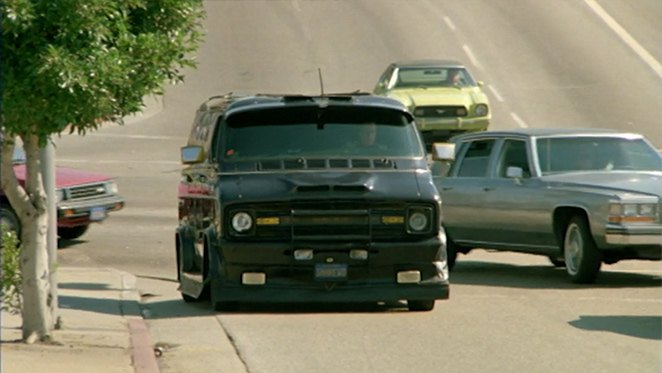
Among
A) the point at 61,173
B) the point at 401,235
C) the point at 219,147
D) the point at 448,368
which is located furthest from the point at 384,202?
the point at 61,173

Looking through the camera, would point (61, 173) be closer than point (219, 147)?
No

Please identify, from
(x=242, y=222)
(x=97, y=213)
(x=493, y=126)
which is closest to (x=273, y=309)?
(x=242, y=222)

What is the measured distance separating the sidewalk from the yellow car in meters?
14.5

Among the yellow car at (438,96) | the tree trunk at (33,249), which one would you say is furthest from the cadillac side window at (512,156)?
the yellow car at (438,96)

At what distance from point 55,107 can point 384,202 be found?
385cm

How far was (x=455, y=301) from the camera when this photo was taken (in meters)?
15.8

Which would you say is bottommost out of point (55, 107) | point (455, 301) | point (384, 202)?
point (455, 301)

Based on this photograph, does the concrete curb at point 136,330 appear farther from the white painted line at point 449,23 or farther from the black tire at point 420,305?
the white painted line at point 449,23

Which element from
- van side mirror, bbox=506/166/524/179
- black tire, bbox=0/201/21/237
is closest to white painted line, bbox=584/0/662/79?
van side mirror, bbox=506/166/524/179

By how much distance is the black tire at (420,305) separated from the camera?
48.6 ft

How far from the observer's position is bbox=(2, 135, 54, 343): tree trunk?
12492 millimetres

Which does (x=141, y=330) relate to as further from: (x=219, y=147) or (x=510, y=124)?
(x=510, y=124)

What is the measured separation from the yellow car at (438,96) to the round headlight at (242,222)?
17.0 m

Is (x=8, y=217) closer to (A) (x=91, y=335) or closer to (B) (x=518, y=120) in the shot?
(A) (x=91, y=335)
